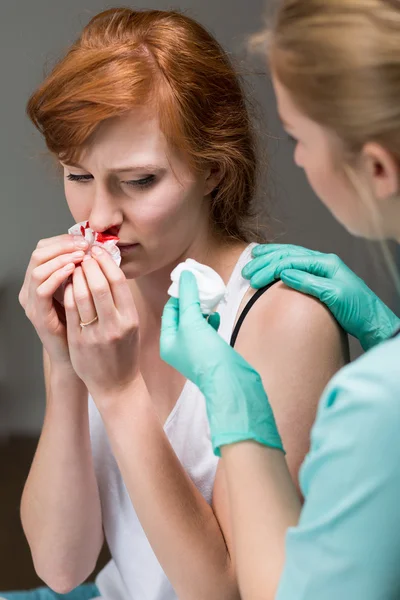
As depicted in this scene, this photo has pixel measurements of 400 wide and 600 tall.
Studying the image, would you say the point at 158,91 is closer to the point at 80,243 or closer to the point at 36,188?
the point at 80,243

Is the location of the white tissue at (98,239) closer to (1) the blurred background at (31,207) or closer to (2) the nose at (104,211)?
(2) the nose at (104,211)

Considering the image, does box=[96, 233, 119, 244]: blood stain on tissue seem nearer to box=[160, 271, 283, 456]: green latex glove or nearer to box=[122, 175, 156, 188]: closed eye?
box=[122, 175, 156, 188]: closed eye

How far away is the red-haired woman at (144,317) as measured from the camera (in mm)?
1177

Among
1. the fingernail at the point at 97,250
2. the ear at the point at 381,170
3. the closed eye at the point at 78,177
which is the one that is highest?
the ear at the point at 381,170

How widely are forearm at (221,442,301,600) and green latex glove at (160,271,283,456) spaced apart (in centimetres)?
2

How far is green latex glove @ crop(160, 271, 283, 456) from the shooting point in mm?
962

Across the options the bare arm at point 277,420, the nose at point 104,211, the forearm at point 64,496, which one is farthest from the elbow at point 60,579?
the nose at point 104,211

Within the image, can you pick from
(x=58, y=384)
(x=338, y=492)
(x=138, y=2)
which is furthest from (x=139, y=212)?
(x=138, y=2)

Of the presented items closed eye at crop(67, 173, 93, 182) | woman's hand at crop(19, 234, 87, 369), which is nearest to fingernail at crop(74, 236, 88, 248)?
woman's hand at crop(19, 234, 87, 369)

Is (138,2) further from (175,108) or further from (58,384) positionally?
(58,384)

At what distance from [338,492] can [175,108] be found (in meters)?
0.73

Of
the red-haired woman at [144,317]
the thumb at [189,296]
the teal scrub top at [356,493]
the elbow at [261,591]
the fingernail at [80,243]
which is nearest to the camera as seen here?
the teal scrub top at [356,493]

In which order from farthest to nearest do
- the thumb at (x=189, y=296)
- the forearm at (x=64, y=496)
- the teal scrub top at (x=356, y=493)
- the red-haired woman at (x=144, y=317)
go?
the forearm at (x=64, y=496) → the red-haired woman at (x=144, y=317) → the thumb at (x=189, y=296) → the teal scrub top at (x=356, y=493)

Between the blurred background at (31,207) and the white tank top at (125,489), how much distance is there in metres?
1.22
